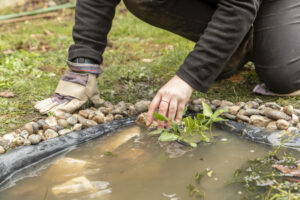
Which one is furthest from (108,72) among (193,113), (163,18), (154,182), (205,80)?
(154,182)

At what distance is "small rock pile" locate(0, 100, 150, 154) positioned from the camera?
165cm

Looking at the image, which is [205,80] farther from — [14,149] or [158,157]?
[14,149]

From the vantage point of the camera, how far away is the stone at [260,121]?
1.76 metres

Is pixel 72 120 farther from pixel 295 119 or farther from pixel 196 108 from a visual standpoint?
pixel 295 119

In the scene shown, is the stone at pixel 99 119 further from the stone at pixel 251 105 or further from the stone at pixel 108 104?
the stone at pixel 251 105

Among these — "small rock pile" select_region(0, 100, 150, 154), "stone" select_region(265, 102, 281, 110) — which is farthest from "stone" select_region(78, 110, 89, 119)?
"stone" select_region(265, 102, 281, 110)

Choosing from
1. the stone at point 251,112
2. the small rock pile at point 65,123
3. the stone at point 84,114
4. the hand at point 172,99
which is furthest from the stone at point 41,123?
the stone at point 251,112

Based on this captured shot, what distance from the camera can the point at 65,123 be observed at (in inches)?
71.5

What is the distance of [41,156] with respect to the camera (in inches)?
61.8

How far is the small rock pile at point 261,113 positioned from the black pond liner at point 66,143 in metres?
0.06

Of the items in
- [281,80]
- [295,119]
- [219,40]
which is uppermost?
[219,40]

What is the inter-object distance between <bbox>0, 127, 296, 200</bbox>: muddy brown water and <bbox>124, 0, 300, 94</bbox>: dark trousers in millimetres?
588

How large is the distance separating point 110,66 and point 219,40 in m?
1.30

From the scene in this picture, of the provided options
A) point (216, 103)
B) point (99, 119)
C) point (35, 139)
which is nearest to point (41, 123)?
point (35, 139)
